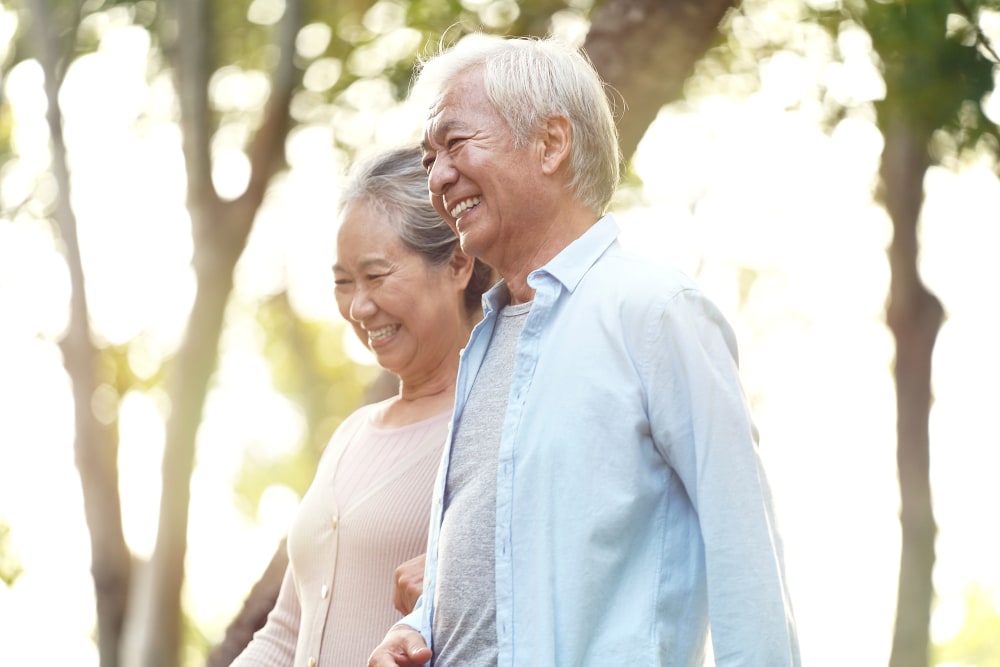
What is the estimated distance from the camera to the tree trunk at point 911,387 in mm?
8289

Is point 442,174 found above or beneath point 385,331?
above

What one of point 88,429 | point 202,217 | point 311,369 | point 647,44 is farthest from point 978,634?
point 647,44

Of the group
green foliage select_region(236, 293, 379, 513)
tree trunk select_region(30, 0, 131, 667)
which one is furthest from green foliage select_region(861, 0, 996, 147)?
green foliage select_region(236, 293, 379, 513)

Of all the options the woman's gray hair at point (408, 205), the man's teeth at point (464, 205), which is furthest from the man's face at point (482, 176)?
the woman's gray hair at point (408, 205)

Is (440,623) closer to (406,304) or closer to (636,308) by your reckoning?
(636,308)

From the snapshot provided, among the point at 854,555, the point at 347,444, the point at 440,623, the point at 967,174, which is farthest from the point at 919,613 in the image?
the point at 854,555

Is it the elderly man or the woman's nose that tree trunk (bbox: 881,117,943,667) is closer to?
the woman's nose

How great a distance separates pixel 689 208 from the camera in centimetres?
1126

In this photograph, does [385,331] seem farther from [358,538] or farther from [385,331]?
[358,538]

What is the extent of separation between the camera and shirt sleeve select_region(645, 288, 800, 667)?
6.18 ft

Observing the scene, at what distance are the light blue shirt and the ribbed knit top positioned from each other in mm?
712

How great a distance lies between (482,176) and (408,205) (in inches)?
25.9

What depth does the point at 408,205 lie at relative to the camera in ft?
9.66

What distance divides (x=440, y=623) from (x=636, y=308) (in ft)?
2.23
